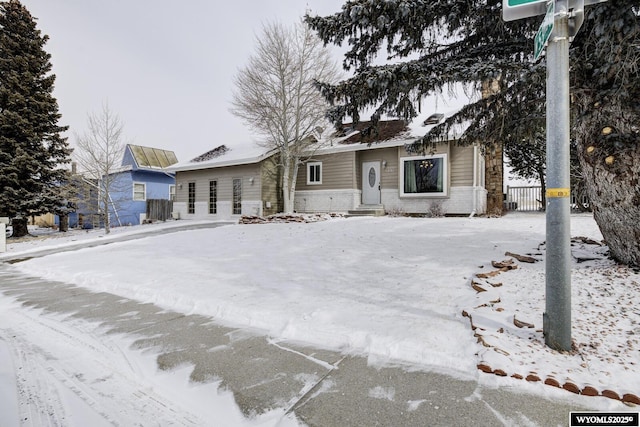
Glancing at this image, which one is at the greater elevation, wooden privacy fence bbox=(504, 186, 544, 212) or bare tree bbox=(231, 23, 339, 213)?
bare tree bbox=(231, 23, 339, 213)

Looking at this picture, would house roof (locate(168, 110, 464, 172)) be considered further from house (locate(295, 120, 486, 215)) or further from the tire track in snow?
the tire track in snow

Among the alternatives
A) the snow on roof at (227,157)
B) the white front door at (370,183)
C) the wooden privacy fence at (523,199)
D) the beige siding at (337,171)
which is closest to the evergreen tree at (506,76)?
the white front door at (370,183)

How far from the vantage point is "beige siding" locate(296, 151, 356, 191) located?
1478 cm

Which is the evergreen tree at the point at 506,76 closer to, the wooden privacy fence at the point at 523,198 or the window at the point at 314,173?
the window at the point at 314,173

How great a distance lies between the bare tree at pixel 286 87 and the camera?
14.3 m

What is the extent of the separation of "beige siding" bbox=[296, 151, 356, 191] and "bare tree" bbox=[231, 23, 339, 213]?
4.54ft

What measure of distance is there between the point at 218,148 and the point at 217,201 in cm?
427

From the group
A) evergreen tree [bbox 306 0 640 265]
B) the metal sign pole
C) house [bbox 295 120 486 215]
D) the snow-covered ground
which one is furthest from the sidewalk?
house [bbox 295 120 486 215]

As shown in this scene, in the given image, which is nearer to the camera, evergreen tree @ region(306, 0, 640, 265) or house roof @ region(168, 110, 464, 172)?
evergreen tree @ region(306, 0, 640, 265)

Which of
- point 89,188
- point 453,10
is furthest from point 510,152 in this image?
point 89,188

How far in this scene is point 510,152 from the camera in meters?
16.9

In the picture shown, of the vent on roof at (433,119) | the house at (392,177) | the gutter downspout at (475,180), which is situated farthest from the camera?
the vent on roof at (433,119)

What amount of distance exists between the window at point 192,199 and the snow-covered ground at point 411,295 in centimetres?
1061

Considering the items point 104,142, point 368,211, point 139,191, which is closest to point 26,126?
point 104,142
